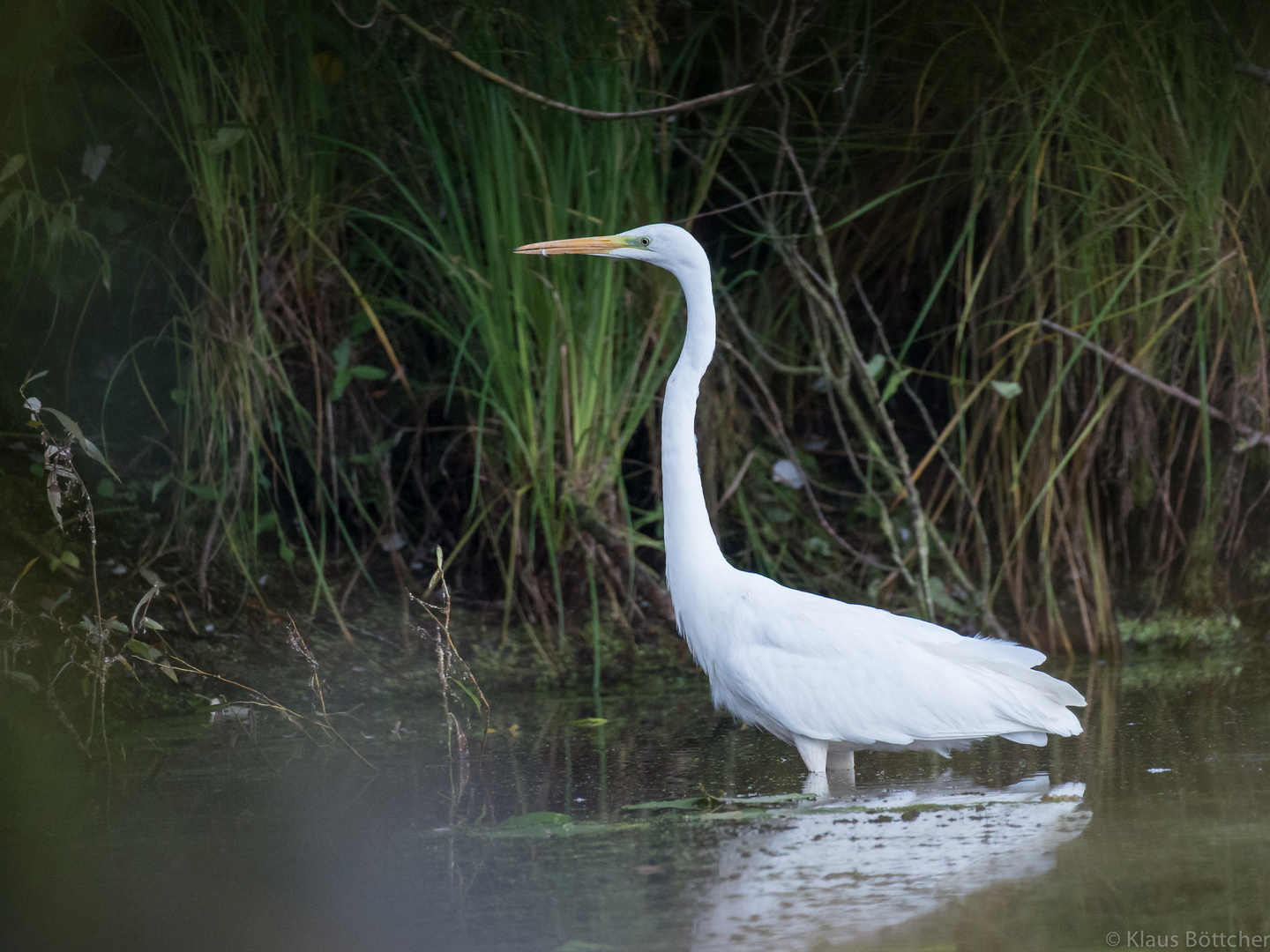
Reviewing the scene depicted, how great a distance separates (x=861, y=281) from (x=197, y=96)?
303 cm

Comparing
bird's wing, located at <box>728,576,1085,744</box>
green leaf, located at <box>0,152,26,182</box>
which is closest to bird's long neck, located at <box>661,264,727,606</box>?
bird's wing, located at <box>728,576,1085,744</box>

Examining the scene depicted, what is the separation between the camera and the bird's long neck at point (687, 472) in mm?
3213

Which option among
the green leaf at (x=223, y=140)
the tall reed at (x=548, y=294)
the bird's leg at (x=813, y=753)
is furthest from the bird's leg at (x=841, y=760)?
the green leaf at (x=223, y=140)

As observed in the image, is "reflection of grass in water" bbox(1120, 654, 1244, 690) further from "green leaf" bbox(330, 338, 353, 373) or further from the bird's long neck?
"green leaf" bbox(330, 338, 353, 373)

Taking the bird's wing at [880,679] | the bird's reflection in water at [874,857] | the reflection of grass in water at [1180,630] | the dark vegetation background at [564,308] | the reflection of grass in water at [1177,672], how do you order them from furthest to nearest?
the reflection of grass in water at [1180,630]
the dark vegetation background at [564,308]
the reflection of grass in water at [1177,672]
the bird's wing at [880,679]
the bird's reflection in water at [874,857]

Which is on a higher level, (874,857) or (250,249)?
(250,249)

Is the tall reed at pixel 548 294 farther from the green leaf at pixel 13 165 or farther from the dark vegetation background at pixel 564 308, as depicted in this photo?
the green leaf at pixel 13 165

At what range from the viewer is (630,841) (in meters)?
2.41

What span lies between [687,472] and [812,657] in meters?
0.62

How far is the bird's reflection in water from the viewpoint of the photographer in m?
1.92

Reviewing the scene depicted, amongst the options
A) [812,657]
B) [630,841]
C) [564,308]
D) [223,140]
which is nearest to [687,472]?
[812,657]

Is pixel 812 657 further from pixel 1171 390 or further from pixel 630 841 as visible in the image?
pixel 1171 390

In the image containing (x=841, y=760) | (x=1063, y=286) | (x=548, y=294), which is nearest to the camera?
(x=841, y=760)

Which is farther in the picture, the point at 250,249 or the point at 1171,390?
the point at 1171,390
